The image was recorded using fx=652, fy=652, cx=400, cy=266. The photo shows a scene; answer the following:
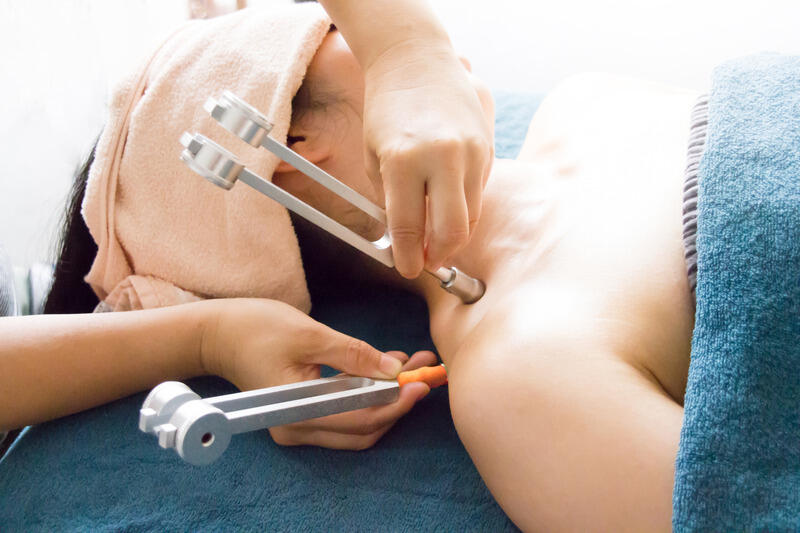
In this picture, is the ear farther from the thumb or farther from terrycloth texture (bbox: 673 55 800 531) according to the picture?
terrycloth texture (bbox: 673 55 800 531)

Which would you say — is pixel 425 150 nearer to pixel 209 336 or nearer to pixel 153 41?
pixel 209 336

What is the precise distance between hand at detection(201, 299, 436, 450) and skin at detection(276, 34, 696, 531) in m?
0.09

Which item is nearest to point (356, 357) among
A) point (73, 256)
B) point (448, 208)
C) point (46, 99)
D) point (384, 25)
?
point (448, 208)

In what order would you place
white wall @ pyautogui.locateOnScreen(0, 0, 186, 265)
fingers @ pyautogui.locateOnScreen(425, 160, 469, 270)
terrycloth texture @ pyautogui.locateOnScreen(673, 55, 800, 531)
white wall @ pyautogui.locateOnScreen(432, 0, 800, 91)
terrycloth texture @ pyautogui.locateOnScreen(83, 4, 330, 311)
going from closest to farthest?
terrycloth texture @ pyautogui.locateOnScreen(673, 55, 800, 531), fingers @ pyautogui.locateOnScreen(425, 160, 469, 270), terrycloth texture @ pyautogui.locateOnScreen(83, 4, 330, 311), white wall @ pyautogui.locateOnScreen(0, 0, 186, 265), white wall @ pyautogui.locateOnScreen(432, 0, 800, 91)

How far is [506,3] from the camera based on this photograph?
2.18m

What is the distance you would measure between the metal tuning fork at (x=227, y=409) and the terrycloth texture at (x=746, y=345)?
30 cm

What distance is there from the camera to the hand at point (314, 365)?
70cm

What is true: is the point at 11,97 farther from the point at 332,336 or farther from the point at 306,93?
the point at 332,336

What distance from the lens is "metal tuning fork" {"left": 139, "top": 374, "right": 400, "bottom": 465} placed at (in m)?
0.48

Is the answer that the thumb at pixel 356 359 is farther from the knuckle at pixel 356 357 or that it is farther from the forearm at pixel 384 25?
the forearm at pixel 384 25

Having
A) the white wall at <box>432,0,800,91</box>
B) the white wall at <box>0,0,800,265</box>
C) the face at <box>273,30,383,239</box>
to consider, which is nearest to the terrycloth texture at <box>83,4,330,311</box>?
the face at <box>273,30,383,239</box>

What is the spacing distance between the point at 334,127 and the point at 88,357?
1.33ft

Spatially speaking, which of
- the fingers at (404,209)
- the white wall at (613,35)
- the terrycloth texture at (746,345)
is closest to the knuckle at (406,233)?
the fingers at (404,209)

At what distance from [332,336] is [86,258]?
17.1 inches
